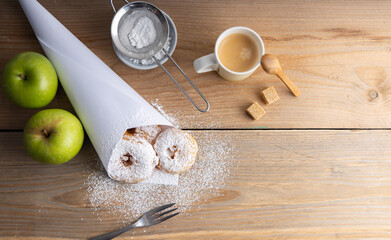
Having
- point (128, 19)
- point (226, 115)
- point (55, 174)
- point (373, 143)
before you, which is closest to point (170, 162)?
point (226, 115)

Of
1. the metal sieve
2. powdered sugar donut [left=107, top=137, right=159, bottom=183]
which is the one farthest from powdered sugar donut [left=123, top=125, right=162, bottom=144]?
the metal sieve

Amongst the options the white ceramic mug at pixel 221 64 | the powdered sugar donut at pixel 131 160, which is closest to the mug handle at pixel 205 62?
the white ceramic mug at pixel 221 64

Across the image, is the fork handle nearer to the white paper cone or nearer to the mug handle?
the white paper cone

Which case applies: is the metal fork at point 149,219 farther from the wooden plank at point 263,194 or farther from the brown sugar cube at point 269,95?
the brown sugar cube at point 269,95

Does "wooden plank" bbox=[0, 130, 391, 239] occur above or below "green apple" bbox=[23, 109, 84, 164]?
below

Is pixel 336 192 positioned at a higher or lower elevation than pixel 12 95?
lower

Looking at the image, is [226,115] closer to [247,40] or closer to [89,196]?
[247,40]
